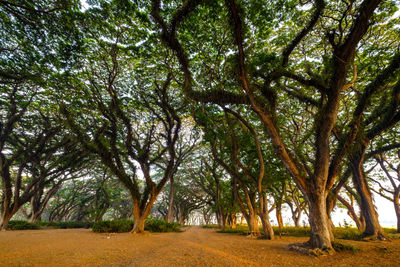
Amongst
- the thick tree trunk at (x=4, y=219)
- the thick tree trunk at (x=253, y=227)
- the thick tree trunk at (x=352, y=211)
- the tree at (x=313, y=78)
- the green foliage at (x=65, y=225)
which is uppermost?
the tree at (x=313, y=78)

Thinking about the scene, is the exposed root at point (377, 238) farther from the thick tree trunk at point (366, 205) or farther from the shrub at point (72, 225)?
the shrub at point (72, 225)

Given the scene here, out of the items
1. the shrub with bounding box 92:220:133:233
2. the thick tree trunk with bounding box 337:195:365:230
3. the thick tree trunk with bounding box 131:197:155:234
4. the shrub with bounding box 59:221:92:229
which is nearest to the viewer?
the shrub with bounding box 92:220:133:233

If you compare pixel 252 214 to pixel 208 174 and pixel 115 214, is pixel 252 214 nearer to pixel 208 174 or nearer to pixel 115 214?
pixel 208 174


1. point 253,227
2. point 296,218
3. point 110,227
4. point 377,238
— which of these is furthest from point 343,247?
point 296,218

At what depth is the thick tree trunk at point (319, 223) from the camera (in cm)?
444

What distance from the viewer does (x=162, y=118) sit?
416 inches

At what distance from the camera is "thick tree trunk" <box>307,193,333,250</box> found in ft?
14.6

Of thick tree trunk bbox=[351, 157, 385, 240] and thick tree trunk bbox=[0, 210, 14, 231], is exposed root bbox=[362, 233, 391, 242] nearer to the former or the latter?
thick tree trunk bbox=[351, 157, 385, 240]

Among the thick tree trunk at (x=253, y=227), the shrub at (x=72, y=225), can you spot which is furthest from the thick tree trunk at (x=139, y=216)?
the shrub at (x=72, y=225)

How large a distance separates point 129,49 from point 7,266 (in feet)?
24.5

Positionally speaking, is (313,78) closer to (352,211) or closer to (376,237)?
(376,237)

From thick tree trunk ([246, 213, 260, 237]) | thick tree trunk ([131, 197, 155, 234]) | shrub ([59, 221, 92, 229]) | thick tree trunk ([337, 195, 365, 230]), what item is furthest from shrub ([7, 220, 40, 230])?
thick tree trunk ([337, 195, 365, 230])

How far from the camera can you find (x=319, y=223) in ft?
15.1

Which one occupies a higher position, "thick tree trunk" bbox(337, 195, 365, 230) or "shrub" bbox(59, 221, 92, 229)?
"thick tree trunk" bbox(337, 195, 365, 230)
